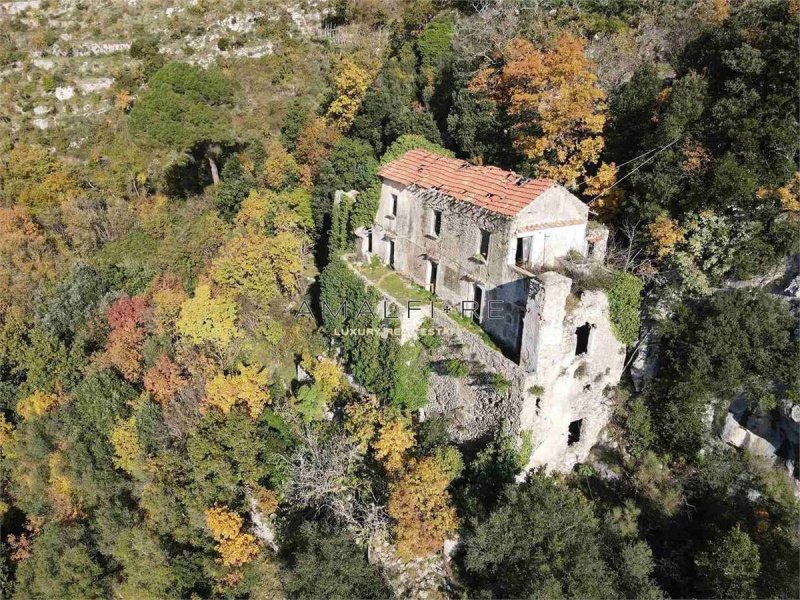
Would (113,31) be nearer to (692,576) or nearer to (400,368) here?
(400,368)

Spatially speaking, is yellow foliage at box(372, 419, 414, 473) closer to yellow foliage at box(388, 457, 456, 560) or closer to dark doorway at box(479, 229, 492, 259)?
yellow foliage at box(388, 457, 456, 560)

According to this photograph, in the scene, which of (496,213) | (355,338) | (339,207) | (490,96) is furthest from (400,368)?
(490,96)

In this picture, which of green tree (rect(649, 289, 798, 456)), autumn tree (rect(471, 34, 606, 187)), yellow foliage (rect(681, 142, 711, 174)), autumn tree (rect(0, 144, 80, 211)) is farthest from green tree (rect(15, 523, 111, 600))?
yellow foliage (rect(681, 142, 711, 174))

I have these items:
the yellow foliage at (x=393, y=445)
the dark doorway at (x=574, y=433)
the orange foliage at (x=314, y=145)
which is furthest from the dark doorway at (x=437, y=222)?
the orange foliage at (x=314, y=145)

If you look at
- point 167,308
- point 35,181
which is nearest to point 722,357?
point 167,308

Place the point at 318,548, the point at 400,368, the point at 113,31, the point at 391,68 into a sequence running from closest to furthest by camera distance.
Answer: the point at 318,548 < the point at 400,368 < the point at 391,68 < the point at 113,31

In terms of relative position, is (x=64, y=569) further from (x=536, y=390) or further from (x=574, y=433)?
(x=574, y=433)

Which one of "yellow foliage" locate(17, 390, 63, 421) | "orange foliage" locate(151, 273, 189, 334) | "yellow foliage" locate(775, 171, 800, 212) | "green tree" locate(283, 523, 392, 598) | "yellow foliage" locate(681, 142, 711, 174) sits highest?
"yellow foliage" locate(681, 142, 711, 174)
